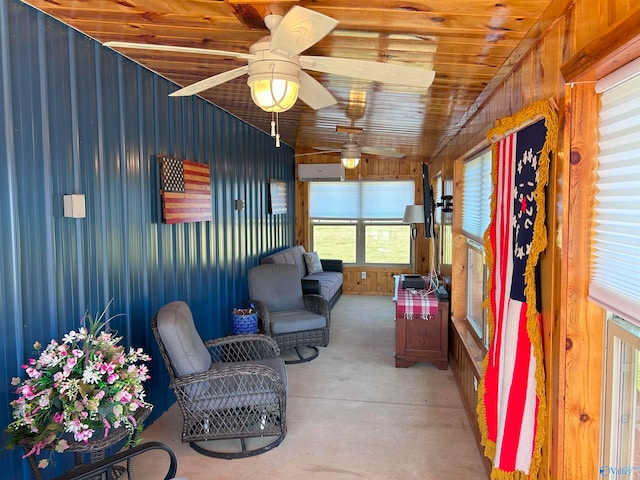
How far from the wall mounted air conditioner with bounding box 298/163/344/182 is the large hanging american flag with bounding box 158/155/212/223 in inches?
141

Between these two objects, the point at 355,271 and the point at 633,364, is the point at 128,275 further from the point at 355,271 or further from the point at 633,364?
the point at 355,271

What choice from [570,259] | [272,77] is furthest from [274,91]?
[570,259]

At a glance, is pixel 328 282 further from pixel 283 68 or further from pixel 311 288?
pixel 283 68

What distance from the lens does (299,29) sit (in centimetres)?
149

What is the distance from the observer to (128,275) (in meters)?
3.06

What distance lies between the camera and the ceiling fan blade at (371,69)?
1772 mm

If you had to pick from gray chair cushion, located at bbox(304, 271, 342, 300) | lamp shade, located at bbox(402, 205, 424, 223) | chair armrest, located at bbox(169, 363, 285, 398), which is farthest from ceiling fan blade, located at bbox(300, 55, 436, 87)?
lamp shade, located at bbox(402, 205, 424, 223)

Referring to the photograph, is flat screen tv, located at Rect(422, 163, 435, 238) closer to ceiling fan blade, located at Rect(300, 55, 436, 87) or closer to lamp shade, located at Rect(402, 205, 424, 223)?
lamp shade, located at Rect(402, 205, 424, 223)

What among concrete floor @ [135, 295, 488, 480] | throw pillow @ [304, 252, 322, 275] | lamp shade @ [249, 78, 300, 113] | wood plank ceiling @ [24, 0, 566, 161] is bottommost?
concrete floor @ [135, 295, 488, 480]

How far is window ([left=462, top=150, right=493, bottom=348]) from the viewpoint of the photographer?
3.24 metres

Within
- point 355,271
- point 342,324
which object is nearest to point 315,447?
point 342,324

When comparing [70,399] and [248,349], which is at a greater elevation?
[70,399]

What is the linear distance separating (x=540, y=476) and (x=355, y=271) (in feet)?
20.7

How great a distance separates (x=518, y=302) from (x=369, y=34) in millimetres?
1375
